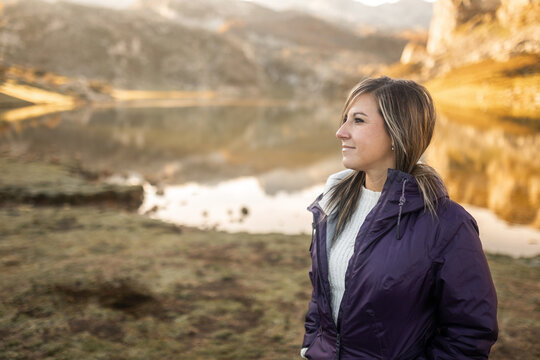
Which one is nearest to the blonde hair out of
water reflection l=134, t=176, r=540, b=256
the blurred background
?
the blurred background

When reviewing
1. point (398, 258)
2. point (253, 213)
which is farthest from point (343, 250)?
point (253, 213)

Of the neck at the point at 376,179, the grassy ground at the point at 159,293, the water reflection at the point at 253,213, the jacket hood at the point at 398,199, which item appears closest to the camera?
the jacket hood at the point at 398,199

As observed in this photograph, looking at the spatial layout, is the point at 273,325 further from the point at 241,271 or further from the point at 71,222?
the point at 71,222

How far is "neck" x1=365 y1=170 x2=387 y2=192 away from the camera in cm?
263

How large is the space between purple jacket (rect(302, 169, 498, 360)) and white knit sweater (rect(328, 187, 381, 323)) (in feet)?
0.57

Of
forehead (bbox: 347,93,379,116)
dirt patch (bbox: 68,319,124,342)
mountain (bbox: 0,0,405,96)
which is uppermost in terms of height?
mountain (bbox: 0,0,405,96)

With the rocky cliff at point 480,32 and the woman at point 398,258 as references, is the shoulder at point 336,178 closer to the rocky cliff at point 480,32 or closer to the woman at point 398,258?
the woman at point 398,258

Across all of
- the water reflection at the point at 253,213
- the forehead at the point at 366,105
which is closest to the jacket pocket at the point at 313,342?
the forehead at the point at 366,105

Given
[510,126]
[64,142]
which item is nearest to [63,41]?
[64,142]

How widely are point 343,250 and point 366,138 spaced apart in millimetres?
716

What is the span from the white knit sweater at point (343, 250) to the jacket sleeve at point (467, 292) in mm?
583

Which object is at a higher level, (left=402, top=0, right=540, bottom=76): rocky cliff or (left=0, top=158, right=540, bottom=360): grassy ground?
(left=402, top=0, right=540, bottom=76): rocky cliff

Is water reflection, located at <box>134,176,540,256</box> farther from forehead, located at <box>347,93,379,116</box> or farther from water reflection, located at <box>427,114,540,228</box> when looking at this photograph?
forehead, located at <box>347,93,379,116</box>

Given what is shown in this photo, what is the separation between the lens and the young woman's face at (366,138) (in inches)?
97.7
